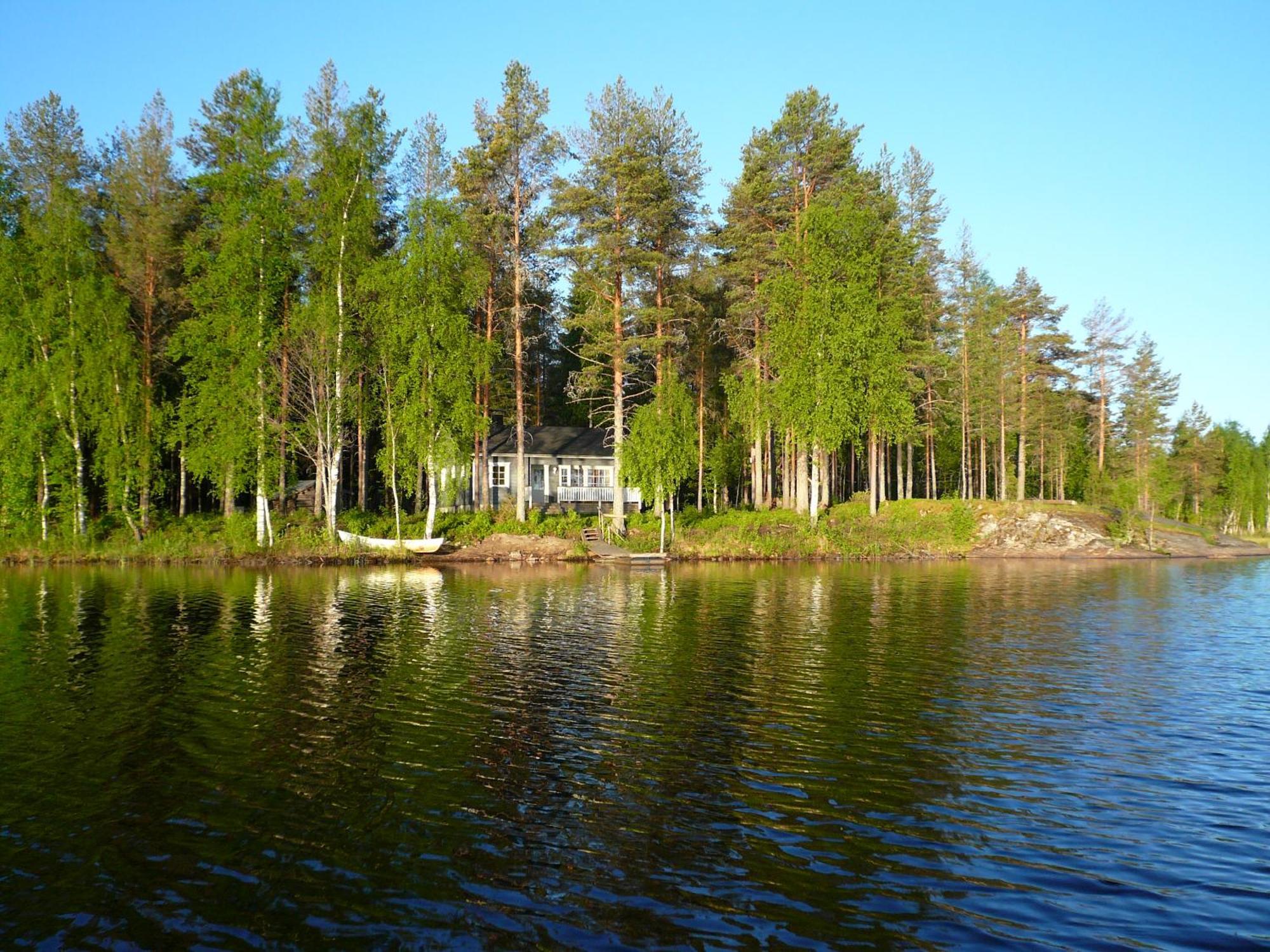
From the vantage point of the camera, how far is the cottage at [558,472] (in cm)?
5325

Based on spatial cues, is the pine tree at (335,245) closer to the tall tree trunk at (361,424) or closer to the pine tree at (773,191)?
the tall tree trunk at (361,424)

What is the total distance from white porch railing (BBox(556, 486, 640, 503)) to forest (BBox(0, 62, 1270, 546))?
5.79m

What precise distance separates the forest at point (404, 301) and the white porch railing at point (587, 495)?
19.0ft

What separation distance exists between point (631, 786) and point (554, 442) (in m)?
45.9

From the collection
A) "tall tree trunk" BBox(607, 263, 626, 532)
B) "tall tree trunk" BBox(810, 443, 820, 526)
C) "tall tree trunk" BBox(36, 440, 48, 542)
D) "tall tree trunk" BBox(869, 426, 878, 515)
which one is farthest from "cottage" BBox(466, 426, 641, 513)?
"tall tree trunk" BBox(36, 440, 48, 542)

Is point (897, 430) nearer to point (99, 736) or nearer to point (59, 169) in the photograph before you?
point (99, 736)

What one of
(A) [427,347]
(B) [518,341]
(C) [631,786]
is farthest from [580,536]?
(C) [631,786]

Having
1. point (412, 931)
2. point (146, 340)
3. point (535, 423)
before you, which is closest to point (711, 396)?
point (535, 423)

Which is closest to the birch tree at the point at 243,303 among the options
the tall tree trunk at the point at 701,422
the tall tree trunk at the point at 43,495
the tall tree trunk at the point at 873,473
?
the tall tree trunk at the point at 43,495

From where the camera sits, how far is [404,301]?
41.5 meters

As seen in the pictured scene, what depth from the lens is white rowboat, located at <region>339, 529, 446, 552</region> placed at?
1570 inches

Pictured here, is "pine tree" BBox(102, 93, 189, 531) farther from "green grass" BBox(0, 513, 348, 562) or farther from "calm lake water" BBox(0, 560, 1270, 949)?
"calm lake water" BBox(0, 560, 1270, 949)

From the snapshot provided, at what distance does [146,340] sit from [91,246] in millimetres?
6500

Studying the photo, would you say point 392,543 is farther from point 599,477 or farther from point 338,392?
point 599,477
